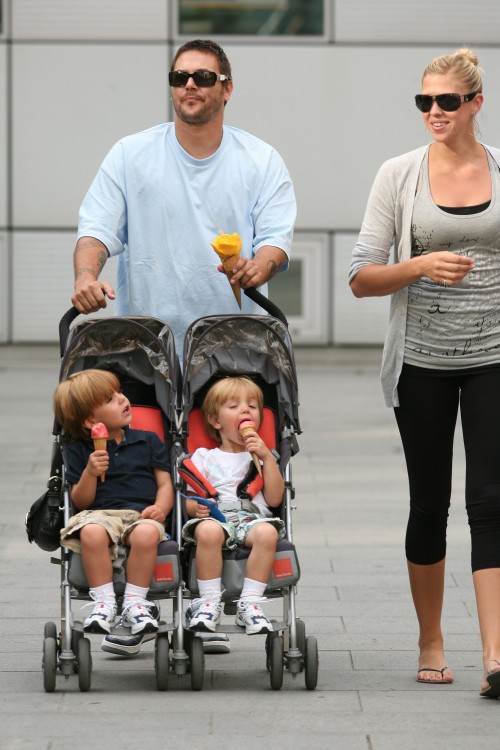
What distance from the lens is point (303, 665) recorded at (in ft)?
16.7

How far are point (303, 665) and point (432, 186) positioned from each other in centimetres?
164

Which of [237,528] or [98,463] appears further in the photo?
[237,528]

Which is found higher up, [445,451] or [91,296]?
[91,296]

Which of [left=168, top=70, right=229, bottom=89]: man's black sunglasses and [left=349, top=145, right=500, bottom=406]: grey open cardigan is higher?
[left=168, top=70, right=229, bottom=89]: man's black sunglasses

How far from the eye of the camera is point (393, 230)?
516 centimetres

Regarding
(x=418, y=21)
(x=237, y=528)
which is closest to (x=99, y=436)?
(x=237, y=528)

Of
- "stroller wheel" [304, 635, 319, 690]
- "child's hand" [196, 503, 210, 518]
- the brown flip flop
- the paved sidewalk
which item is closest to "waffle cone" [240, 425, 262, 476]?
"child's hand" [196, 503, 210, 518]

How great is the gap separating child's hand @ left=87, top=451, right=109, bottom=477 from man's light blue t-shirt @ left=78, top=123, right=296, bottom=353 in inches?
25.6

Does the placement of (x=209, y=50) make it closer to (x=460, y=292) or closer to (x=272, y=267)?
(x=272, y=267)

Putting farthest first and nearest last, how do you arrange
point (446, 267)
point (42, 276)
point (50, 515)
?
point (42, 276), point (50, 515), point (446, 267)

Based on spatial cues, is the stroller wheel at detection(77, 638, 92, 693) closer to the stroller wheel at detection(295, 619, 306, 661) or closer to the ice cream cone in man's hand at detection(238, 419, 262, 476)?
the stroller wheel at detection(295, 619, 306, 661)

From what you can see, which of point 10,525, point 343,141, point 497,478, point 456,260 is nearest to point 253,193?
point 456,260

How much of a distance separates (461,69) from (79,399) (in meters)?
1.64

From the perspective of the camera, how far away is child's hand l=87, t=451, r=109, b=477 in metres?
4.98
